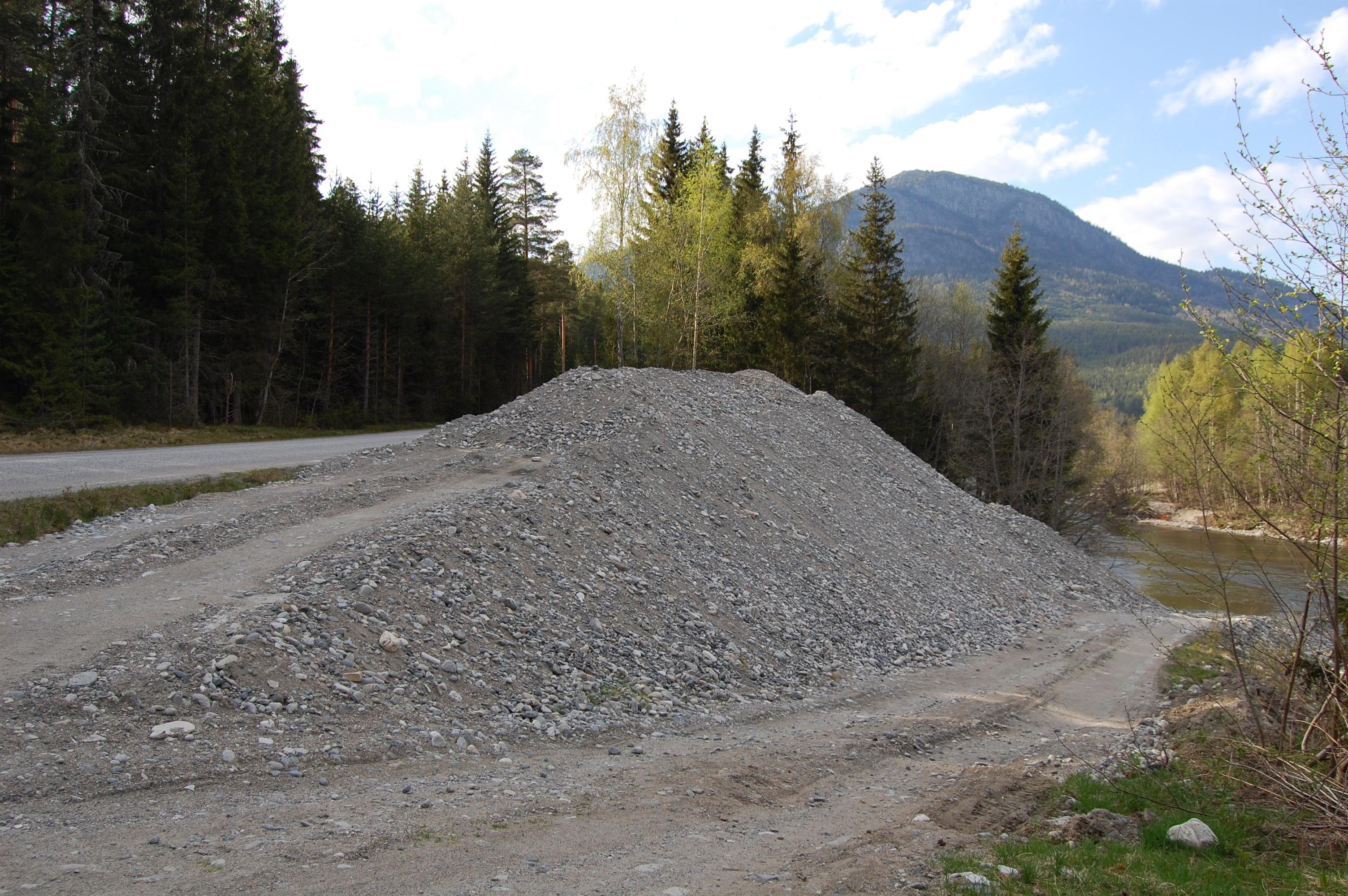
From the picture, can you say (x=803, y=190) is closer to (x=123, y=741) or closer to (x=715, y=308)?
(x=715, y=308)

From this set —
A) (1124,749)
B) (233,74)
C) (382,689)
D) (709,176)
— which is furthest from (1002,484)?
(233,74)

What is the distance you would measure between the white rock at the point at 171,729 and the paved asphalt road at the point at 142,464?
7.61 metres

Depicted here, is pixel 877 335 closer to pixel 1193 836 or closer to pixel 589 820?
pixel 1193 836

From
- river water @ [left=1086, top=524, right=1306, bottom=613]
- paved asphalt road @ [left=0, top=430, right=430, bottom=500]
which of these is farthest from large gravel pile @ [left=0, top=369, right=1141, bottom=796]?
river water @ [left=1086, top=524, right=1306, bottom=613]

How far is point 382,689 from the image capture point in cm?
683

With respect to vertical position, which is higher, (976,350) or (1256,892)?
(976,350)

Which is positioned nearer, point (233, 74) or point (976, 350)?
point (233, 74)

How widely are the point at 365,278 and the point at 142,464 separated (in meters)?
23.6

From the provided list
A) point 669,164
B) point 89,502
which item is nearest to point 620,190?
point 669,164

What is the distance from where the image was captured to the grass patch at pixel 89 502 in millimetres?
10031

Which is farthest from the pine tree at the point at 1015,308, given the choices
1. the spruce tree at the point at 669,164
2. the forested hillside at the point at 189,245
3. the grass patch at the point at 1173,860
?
the grass patch at the point at 1173,860

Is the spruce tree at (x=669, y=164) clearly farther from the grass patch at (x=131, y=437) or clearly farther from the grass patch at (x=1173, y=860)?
the grass patch at (x=1173, y=860)

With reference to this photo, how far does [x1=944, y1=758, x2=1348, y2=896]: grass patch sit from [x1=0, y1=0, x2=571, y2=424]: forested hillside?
2400cm

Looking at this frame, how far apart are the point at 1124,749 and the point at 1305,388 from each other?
402cm
